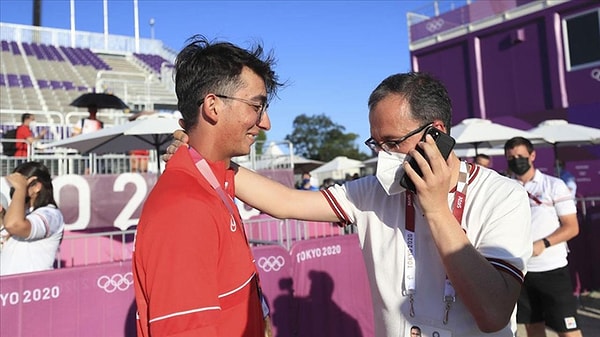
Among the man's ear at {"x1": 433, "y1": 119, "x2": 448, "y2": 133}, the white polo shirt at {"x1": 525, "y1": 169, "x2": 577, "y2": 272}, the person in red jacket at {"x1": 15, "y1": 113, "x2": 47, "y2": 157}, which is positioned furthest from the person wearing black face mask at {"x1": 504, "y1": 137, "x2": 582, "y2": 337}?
the person in red jacket at {"x1": 15, "y1": 113, "x2": 47, "y2": 157}

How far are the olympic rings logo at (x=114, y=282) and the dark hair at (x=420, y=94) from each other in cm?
292

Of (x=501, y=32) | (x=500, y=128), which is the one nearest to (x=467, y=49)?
(x=501, y=32)

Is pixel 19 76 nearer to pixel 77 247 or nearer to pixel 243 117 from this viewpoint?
pixel 77 247

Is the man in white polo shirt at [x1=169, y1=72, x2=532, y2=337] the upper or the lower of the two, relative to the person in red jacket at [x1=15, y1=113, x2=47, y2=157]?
lower

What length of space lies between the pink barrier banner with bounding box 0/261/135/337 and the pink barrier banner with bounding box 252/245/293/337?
4.01 feet

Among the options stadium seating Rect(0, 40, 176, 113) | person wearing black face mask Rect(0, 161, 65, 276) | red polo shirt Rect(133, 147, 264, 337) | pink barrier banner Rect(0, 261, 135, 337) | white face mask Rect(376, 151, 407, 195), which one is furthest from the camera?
stadium seating Rect(0, 40, 176, 113)

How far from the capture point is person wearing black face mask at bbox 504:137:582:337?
13.2 ft

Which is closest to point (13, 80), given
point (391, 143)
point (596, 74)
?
point (596, 74)

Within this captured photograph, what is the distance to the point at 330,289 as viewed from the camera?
5.07m

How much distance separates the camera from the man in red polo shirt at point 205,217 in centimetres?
131

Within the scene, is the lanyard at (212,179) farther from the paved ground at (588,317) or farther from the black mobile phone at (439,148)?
the paved ground at (588,317)

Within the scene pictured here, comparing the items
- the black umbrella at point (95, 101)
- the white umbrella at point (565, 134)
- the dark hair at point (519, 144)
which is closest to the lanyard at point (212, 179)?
the dark hair at point (519, 144)

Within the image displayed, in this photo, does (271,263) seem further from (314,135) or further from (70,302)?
(314,135)

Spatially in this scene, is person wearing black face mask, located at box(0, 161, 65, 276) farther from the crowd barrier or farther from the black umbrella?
the black umbrella
